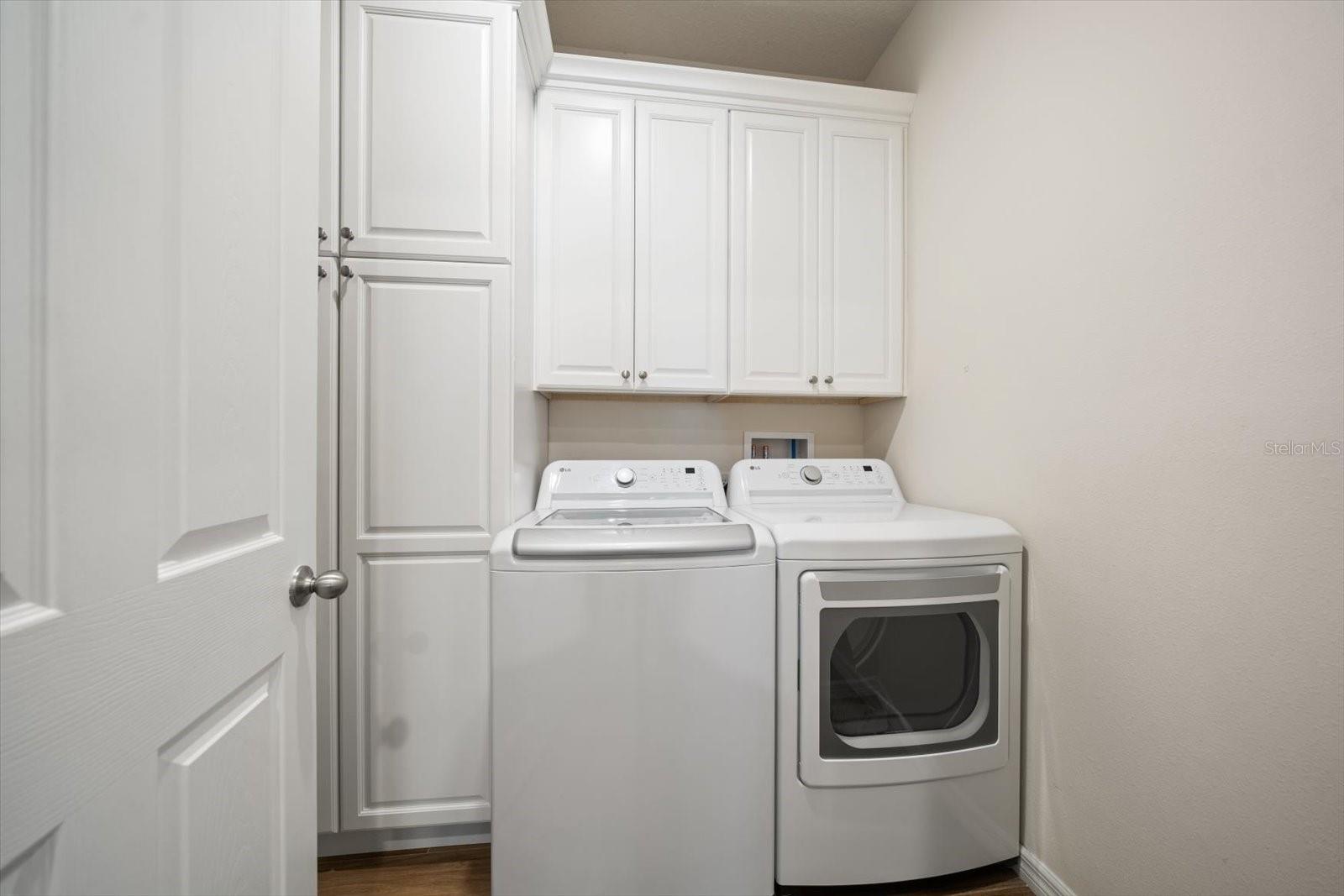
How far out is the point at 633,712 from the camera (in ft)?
4.00

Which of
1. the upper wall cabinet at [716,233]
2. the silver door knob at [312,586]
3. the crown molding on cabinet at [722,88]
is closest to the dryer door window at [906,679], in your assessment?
the upper wall cabinet at [716,233]

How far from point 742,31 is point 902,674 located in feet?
7.62

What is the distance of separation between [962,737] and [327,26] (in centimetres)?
248

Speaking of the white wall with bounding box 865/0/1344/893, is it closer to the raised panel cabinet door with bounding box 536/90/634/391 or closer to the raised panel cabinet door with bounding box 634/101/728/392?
the raised panel cabinet door with bounding box 634/101/728/392

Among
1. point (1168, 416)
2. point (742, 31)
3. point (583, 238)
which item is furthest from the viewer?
point (742, 31)

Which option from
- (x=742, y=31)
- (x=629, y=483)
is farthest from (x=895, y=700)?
(x=742, y=31)

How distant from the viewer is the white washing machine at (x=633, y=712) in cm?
120

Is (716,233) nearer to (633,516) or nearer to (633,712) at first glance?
(633,516)

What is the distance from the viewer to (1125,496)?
43.8 inches

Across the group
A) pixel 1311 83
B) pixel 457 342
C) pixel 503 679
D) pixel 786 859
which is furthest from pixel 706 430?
pixel 1311 83

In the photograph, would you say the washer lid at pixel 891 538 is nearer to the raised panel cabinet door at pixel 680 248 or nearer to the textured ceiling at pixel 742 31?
the raised panel cabinet door at pixel 680 248

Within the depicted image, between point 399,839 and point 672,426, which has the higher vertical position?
point 672,426

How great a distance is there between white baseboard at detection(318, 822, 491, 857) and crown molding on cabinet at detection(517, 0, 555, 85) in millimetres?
2315

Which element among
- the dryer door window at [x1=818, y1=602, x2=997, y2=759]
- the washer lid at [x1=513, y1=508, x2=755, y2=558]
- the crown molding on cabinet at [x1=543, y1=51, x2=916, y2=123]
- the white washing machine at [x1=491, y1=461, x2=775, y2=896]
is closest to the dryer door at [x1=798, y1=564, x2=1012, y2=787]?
the dryer door window at [x1=818, y1=602, x2=997, y2=759]
